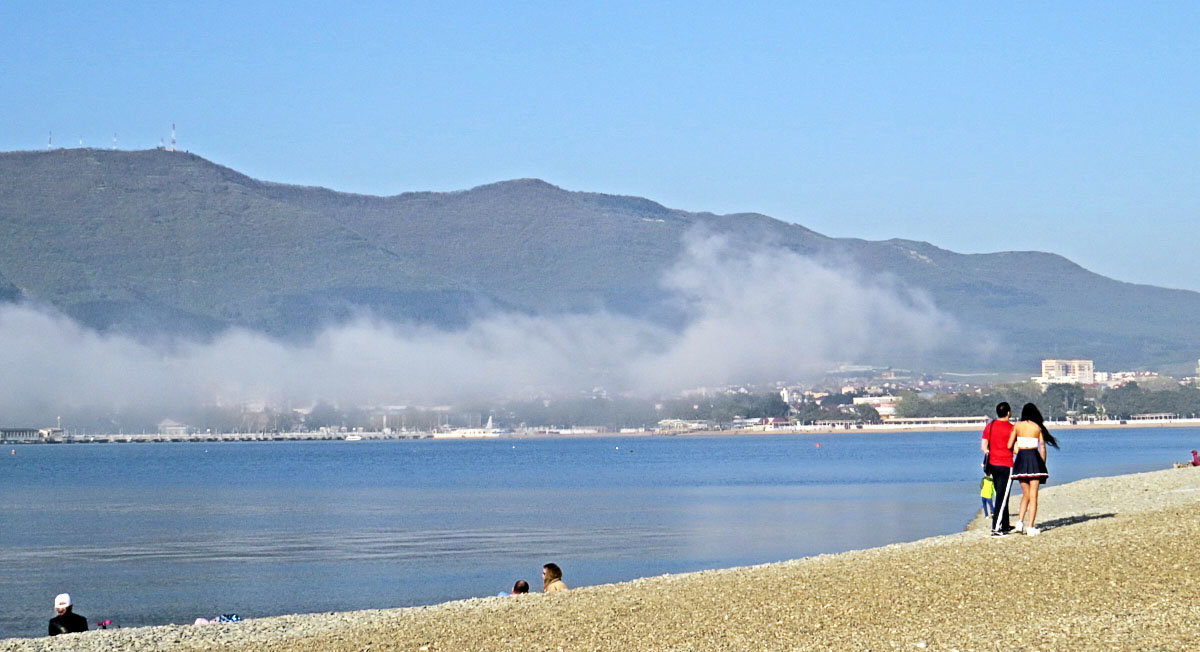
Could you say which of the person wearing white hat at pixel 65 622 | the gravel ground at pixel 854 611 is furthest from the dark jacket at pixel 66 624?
the gravel ground at pixel 854 611

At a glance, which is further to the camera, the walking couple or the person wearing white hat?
the walking couple

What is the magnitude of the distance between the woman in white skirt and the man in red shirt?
0.12m

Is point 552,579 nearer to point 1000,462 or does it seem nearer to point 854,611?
point 1000,462

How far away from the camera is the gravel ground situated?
34.7 ft

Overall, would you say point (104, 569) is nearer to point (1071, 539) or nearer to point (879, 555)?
point (879, 555)

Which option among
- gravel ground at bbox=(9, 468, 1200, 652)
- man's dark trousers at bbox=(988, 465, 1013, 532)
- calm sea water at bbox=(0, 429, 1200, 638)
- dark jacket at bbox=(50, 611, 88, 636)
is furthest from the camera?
calm sea water at bbox=(0, 429, 1200, 638)

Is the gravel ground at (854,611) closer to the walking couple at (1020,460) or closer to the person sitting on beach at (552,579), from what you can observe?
the walking couple at (1020,460)

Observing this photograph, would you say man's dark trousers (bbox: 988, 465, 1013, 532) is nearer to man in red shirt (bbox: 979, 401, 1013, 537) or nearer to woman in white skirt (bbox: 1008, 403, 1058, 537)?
man in red shirt (bbox: 979, 401, 1013, 537)

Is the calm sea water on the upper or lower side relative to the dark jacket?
lower

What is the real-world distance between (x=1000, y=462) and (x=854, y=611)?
18.3ft

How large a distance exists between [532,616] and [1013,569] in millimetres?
4424

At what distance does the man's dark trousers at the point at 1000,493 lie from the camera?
54.4 feet

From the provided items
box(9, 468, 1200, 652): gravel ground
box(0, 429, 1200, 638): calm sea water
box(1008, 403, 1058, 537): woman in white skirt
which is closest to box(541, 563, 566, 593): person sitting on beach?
box(9, 468, 1200, 652): gravel ground

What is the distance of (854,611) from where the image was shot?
469 inches
